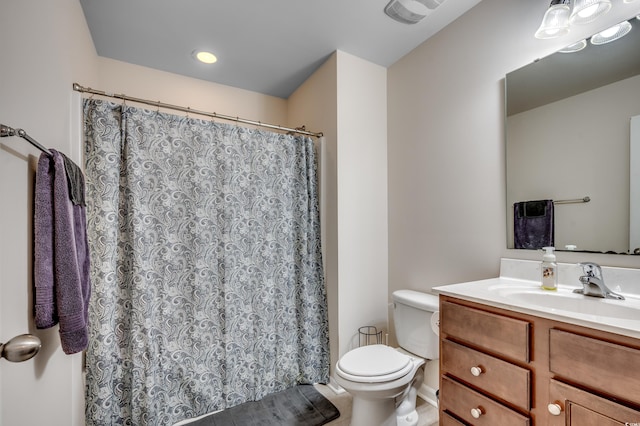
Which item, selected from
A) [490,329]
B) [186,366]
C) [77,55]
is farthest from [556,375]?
[77,55]

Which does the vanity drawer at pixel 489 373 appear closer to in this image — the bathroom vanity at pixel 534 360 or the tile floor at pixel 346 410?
the bathroom vanity at pixel 534 360

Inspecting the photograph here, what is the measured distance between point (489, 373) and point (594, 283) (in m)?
0.55

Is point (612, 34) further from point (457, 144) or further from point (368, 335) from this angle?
point (368, 335)

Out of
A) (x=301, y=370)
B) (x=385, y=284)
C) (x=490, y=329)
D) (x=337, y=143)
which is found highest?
(x=337, y=143)

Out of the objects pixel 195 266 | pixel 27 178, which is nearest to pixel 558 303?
Answer: pixel 195 266

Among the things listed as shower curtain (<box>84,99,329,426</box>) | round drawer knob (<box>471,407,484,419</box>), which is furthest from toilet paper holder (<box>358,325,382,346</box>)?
round drawer knob (<box>471,407,484,419</box>)

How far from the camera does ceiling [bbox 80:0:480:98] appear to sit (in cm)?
170

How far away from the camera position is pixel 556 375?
0.87 metres

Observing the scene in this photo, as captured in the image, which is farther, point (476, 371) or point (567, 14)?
point (567, 14)

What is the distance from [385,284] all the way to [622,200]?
1.46 metres

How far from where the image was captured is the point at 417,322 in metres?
1.72

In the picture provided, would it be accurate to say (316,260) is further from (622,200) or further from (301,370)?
(622,200)

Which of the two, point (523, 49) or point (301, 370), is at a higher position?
point (523, 49)

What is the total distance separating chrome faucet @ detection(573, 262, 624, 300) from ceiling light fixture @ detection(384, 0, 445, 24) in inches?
61.9
